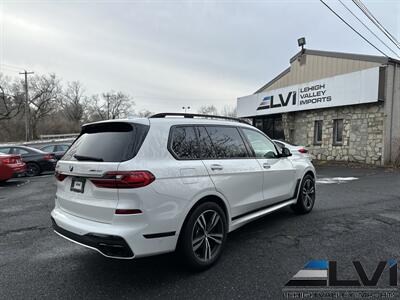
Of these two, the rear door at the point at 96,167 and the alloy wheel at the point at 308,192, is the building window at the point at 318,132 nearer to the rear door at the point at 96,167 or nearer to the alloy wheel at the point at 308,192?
the alloy wheel at the point at 308,192

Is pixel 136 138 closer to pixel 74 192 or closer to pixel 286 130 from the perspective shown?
pixel 74 192

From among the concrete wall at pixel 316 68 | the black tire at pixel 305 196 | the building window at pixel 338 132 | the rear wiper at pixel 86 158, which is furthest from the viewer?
the building window at pixel 338 132

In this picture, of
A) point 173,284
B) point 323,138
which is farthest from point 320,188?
point 323,138

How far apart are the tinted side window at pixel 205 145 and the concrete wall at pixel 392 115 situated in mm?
13442

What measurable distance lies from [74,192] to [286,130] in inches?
680

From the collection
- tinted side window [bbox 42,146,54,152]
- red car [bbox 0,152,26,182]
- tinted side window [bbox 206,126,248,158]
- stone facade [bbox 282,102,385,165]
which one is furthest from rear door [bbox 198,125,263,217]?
tinted side window [bbox 42,146,54,152]

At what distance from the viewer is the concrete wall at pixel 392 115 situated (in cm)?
1363

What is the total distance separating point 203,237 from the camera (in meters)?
3.31

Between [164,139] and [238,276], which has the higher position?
[164,139]

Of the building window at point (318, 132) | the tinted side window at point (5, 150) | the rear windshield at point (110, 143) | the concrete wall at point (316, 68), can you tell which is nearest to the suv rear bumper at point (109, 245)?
the rear windshield at point (110, 143)

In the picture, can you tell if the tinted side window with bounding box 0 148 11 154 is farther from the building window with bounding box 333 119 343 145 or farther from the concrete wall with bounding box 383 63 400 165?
the concrete wall with bounding box 383 63 400 165

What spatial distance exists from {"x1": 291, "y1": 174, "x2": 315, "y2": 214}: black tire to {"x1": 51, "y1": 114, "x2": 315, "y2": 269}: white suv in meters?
1.72

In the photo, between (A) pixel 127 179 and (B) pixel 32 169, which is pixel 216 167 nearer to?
(A) pixel 127 179

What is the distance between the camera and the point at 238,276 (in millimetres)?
3176
